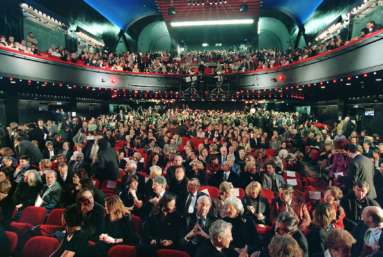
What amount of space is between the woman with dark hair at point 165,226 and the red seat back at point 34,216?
1539mm

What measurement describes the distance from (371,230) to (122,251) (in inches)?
98.6

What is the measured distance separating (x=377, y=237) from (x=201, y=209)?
1.78m

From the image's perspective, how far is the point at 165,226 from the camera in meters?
2.28

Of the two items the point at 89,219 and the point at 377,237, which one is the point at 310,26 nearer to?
the point at 377,237

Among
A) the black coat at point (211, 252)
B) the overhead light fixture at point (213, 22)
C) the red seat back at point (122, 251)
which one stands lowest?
the red seat back at point (122, 251)

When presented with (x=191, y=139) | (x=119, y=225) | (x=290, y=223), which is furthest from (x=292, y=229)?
(x=191, y=139)

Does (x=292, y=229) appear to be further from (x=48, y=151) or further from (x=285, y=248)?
(x=48, y=151)

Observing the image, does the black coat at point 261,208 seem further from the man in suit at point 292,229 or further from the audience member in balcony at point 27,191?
the audience member in balcony at point 27,191

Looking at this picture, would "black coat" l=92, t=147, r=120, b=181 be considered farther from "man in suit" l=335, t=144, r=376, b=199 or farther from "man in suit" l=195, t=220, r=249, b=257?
"man in suit" l=335, t=144, r=376, b=199

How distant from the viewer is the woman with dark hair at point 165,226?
2258 mm

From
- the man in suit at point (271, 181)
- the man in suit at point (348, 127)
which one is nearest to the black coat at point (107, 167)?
the man in suit at point (271, 181)

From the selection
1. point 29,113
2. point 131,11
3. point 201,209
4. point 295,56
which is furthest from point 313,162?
point 131,11

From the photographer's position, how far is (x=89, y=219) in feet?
7.28

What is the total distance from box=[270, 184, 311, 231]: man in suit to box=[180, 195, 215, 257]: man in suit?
3.10 feet
